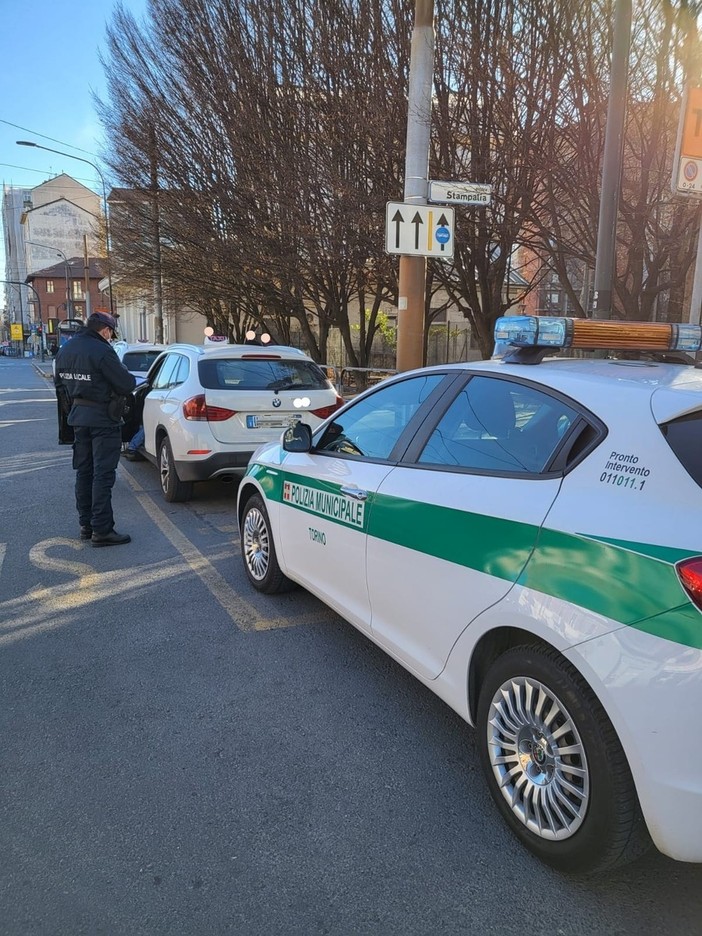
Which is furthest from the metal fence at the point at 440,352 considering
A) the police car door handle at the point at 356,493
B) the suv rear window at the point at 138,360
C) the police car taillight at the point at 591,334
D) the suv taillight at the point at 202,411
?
the police car taillight at the point at 591,334

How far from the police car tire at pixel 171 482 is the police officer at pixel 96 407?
125cm

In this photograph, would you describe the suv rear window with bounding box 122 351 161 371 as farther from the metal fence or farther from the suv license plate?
the metal fence

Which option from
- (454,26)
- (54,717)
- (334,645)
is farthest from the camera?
(454,26)

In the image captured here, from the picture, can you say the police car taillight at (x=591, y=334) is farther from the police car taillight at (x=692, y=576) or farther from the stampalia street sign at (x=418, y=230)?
the stampalia street sign at (x=418, y=230)

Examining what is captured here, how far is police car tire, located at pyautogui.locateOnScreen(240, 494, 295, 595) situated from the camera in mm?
4605

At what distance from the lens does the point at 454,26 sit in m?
10.8

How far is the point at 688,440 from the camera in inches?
82.7

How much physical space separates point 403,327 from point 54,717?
5895 mm

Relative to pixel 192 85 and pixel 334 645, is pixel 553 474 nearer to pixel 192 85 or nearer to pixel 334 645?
pixel 334 645

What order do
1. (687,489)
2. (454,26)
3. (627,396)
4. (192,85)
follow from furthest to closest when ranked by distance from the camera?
1. (192,85)
2. (454,26)
3. (627,396)
4. (687,489)

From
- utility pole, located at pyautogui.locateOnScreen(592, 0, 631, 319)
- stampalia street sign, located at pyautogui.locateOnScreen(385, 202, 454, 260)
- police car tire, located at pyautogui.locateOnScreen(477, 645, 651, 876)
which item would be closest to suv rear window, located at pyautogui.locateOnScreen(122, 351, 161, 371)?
stampalia street sign, located at pyautogui.locateOnScreen(385, 202, 454, 260)

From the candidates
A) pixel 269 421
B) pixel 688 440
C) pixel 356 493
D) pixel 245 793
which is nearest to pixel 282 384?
pixel 269 421

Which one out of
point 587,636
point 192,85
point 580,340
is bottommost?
point 587,636

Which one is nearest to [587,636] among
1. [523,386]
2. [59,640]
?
[523,386]
